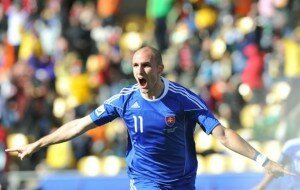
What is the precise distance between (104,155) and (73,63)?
252cm

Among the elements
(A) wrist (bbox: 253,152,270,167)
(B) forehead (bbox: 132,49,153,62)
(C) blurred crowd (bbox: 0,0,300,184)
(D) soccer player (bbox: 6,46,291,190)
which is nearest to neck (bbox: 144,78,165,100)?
(D) soccer player (bbox: 6,46,291,190)

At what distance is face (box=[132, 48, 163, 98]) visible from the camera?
7.80 metres

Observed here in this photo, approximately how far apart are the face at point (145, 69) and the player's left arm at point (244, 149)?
667mm

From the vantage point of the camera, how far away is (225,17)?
17922mm

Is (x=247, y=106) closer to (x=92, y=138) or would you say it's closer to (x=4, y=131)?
(x=92, y=138)

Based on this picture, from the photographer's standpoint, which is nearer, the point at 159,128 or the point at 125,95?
the point at 159,128

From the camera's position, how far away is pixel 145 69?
7.81 meters

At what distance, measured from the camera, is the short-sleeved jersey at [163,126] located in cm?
805

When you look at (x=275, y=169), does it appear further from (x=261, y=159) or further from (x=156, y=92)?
(x=156, y=92)

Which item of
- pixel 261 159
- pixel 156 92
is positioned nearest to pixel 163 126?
pixel 156 92

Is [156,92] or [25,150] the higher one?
[156,92]

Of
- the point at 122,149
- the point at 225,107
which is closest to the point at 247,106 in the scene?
the point at 225,107

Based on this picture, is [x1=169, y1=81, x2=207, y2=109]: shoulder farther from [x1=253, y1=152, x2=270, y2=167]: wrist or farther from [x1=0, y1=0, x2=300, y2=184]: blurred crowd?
[x1=0, y1=0, x2=300, y2=184]: blurred crowd

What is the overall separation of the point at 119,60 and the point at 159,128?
9551 millimetres
